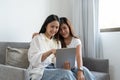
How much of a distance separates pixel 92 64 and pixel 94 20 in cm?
67

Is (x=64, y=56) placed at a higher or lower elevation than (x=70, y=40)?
lower

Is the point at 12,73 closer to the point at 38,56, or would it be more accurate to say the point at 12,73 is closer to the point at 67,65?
the point at 38,56

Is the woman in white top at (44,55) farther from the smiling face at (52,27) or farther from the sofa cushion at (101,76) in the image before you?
the sofa cushion at (101,76)

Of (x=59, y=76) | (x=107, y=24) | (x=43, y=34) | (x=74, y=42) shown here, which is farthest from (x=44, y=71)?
(x=107, y=24)

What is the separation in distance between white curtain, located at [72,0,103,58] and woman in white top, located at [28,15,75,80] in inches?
33.4

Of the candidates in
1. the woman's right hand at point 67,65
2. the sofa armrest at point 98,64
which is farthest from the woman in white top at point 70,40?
the sofa armrest at point 98,64

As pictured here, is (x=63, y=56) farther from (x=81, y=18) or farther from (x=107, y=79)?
(x=81, y=18)

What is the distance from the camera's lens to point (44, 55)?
187 centimetres

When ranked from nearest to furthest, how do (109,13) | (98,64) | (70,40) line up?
(70,40), (98,64), (109,13)

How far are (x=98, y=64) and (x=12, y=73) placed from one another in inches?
45.9

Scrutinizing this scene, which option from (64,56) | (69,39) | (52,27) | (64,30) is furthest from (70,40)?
(64,56)

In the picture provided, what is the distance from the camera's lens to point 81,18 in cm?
297

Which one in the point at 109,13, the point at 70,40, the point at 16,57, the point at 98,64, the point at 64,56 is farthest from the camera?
the point at 109,13

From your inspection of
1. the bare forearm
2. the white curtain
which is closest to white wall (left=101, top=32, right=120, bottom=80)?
the white curtain
